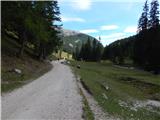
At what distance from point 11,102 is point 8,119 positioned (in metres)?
4.90

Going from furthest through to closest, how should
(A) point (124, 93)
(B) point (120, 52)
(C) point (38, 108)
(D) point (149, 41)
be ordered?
(B) point (120, 52), (D) point (149, 41), (A) point (124, 93), (C) point (38, 108)

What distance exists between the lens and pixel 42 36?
191ft

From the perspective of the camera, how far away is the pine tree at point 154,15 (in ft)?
297

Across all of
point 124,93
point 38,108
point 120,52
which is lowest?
point 124,93

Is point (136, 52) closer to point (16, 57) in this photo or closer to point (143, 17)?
point (143, 17)

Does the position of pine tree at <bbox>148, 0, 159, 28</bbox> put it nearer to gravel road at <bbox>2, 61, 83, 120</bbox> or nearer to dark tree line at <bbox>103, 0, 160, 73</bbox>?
dark tree line at <bbox>103, 0, 160, 73</bbox>

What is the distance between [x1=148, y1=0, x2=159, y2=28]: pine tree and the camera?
90.4 m

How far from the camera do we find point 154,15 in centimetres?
9219

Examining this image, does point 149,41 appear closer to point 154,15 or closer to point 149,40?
point 149,40

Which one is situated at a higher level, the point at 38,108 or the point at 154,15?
the point at 154,15

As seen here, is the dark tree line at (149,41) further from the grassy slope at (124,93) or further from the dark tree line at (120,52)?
the dark tree line at (120,52)

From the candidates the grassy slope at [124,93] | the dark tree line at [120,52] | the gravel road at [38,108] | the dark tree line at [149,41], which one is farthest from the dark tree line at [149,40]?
the gravel road at [38,108]

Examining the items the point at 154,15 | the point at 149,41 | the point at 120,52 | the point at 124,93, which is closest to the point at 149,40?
→ the point at 149,41

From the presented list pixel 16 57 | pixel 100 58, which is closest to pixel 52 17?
pixel 16 57
